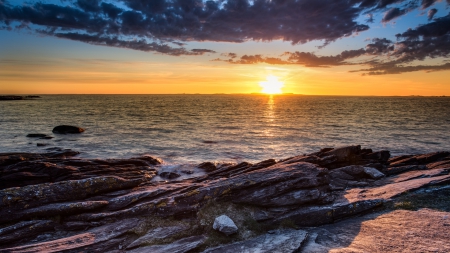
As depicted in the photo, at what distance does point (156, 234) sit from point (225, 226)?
320 cm

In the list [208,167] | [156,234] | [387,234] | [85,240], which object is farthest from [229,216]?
[208,167]

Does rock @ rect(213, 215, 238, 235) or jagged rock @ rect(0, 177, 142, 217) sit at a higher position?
jagged rock @ rect(0, 177, 142, 217)

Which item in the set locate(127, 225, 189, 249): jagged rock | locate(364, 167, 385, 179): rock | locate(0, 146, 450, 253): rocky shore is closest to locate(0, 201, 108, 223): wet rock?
locate(0, 146, 450, 253): rocky shore

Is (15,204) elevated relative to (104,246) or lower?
elevated

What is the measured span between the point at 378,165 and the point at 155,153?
27.7 meters

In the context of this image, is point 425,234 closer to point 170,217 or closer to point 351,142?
point 170,217

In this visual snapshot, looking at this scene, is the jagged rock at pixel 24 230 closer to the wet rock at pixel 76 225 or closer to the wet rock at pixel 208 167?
the wet rock at pixel 76 225

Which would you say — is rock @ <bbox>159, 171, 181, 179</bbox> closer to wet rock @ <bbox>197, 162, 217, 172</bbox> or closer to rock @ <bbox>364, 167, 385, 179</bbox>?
wet rock @ <bbox>197, 162, 217, 172</bbox>

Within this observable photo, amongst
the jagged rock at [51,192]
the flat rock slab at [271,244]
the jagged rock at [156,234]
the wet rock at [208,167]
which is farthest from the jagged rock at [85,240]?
the wet rock at [208,167]

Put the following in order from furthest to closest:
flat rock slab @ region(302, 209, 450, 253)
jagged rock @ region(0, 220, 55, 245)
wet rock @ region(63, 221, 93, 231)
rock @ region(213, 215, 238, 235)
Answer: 1. wet rock @ region(63, 221, 93, 231)
2. jagged rock @ region(0, 220, 55, 245)
3. rock @ region(213, 215, 238, 235)
4. flat rock slab @ region(302, 209, 450, 253)

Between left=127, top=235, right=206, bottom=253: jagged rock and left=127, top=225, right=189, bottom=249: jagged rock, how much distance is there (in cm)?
36

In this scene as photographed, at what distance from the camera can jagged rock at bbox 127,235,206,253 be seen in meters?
10.1

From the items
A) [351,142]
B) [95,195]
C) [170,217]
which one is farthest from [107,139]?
[351,142]

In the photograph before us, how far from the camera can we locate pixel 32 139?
4422 cm
